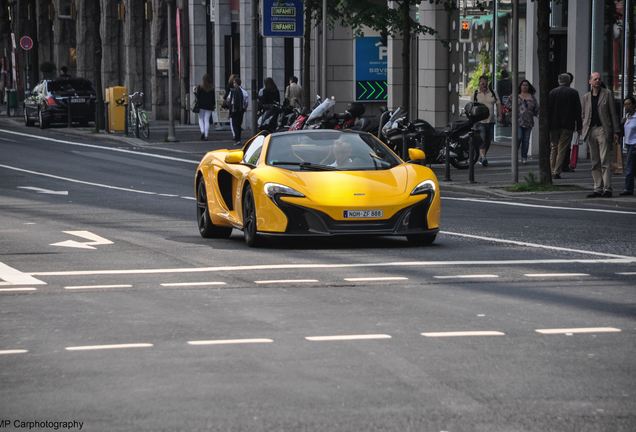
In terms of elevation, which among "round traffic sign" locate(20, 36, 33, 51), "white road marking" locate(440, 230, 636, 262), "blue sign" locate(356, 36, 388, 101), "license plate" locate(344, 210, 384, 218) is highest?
"round traffic sign" locate(20, 36, 33, 51)

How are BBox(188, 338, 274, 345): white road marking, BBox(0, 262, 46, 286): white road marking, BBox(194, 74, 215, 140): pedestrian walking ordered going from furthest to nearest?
BBox(194, 74, 215, 140): pedestrian walking, BBox(0, 262, 46, 286): white road marking, BBox(188, 338, 274, 345): white road marking

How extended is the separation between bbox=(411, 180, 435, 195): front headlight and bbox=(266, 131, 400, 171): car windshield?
2.32 feet

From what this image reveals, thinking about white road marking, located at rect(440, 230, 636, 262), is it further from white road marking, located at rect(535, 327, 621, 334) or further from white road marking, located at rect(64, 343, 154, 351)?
white road marking, located at rect(64, 343, 154, 351)

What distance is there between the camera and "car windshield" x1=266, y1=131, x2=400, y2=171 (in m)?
16.0

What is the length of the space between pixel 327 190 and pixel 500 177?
1271cm

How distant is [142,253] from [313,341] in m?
6.30

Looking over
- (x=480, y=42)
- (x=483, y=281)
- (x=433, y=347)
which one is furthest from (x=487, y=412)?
(x=480, y=42)

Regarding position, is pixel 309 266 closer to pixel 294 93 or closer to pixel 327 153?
pixel 327 153

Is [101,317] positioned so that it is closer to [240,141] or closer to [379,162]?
[379,162]

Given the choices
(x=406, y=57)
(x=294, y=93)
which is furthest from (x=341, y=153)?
(x=294, y=93)

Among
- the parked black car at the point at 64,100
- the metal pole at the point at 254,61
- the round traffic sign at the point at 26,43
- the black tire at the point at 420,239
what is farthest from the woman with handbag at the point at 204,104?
the black tire at the point at 420,239

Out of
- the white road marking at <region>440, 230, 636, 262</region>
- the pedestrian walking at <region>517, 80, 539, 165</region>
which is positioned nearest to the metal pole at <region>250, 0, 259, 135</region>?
the pedestrian walking at <region>517, 80, 539, 165</region>

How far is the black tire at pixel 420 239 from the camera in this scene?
1580 cm

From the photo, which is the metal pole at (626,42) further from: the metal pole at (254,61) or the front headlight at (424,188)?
the front headlight at (424,188)
